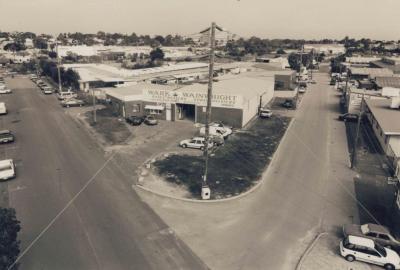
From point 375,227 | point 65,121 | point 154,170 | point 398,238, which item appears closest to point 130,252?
point 154,170

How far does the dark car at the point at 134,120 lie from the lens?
141 feet

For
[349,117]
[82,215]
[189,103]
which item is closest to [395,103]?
[349,117]

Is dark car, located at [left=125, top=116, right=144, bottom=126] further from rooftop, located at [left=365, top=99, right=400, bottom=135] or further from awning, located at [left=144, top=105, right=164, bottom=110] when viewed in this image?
rooftop, located at [left=365, top=99, right=400, bottom=135]

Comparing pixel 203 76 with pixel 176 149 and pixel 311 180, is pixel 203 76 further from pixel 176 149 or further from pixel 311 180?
pixel 311 180

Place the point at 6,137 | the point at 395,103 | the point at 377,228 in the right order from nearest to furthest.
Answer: the point at 377,228, the point at 6,137, the point at 395,103

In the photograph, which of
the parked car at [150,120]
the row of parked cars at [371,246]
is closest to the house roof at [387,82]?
the parked car at [150,120]

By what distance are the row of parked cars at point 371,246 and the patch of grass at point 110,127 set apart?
25027 mm

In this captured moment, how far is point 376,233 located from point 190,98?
28623 millimetres

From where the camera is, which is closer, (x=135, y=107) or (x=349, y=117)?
(x=135, y=107)

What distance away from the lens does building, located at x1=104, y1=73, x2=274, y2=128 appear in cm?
4172

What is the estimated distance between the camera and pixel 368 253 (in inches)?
704

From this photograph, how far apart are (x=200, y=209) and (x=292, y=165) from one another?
465 inches

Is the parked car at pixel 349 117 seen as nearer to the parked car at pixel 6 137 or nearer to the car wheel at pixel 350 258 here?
the car wheel at pixel 350 258

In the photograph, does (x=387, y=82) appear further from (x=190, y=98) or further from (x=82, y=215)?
(x=82, y=215)
